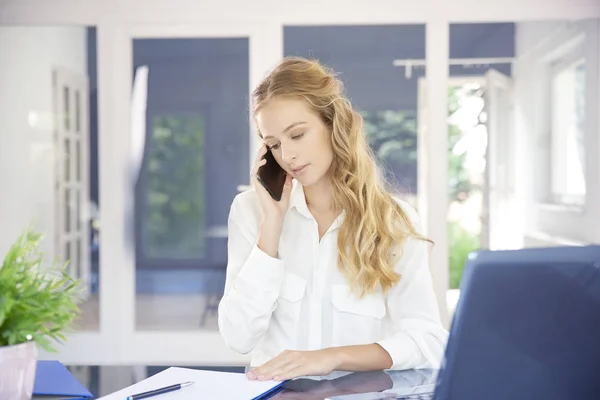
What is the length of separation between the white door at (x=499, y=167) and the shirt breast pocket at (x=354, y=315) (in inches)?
132

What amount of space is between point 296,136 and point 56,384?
76 cm

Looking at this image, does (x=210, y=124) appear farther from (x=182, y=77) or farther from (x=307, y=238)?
(x=307, y=238)

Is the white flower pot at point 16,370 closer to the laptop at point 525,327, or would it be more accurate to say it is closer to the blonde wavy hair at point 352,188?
the laptop at point 525,327

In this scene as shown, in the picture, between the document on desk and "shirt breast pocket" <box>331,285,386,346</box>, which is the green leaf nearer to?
the document on desk

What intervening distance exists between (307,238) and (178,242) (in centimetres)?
372

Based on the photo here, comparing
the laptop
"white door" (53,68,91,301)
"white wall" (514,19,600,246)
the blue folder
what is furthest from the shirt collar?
"white door" (53,68,91,301)

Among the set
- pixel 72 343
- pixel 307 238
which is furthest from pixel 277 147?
pixel 72 343

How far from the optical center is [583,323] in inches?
33.8

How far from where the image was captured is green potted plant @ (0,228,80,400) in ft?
3.33

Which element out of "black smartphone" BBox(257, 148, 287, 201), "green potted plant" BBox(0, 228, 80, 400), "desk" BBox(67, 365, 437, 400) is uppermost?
"black smartphone" BBox(257, 148, 287, 201)

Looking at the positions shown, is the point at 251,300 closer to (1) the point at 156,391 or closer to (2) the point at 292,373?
(2) the point at 292,373

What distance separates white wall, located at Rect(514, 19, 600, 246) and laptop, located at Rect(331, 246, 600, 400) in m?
3.91

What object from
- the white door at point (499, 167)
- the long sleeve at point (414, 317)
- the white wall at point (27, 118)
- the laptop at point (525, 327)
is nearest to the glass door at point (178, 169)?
the white wall at point (27, 118)

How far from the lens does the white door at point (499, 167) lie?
4957 millimetres
